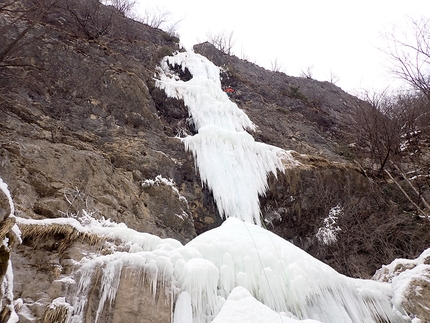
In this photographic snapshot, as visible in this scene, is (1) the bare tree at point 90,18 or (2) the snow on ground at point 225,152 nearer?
(2) the snow on ground at point 225,152

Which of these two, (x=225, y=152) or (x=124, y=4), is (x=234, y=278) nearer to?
(x=225, y=152)

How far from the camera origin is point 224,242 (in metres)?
3.79

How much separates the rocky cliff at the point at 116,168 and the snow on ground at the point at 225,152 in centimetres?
28

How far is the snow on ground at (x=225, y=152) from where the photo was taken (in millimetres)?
7008

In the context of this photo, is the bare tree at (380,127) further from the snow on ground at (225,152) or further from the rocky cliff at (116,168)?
the snow on ground at (225,152)

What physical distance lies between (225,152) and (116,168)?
2813 millimetres

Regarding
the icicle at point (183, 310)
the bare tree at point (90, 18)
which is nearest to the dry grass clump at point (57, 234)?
the icicle at point (183, 310)

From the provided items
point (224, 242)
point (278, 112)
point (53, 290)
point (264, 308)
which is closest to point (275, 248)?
point (224, 242)

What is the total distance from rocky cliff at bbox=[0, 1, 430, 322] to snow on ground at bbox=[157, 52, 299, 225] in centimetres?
28

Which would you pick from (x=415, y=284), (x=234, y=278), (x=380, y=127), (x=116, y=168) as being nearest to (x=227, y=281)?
(x=234, y=278)

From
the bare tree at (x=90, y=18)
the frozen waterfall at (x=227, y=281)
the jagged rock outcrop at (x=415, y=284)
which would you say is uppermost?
the bare tree at (x=90, y=18)

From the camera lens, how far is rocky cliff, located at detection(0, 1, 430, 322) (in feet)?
13.1

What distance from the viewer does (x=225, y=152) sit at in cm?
774

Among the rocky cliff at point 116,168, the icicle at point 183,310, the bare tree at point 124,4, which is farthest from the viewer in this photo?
the bare tree at point 124,4
